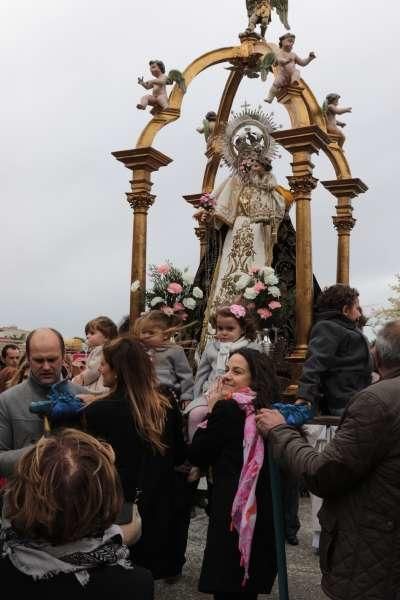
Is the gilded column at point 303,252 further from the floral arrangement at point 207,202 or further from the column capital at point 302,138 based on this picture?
the floral arrangement at point 207,202

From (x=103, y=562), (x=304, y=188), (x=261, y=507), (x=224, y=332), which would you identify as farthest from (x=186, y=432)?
(x=304, y=188)

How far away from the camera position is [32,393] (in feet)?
13.1

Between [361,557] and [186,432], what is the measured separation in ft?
7.83

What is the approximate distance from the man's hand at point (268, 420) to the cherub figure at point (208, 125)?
880cm

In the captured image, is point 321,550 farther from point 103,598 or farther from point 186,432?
point 186,432

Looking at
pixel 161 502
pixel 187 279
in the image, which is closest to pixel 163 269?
pixel 187 279

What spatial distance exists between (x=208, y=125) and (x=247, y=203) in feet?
6.40

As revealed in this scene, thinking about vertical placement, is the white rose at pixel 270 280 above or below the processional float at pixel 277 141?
below

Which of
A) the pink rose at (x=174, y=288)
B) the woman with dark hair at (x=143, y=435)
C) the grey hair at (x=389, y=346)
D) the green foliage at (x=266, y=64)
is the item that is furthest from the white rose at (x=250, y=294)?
the grey hair at (x=389, y=346)

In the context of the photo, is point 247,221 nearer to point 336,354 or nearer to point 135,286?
point 135,286

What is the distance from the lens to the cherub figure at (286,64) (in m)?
9.09

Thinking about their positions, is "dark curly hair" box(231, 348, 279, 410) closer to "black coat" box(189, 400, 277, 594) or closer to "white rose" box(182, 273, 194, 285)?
"black coat" box(189, 400, 277, 594)

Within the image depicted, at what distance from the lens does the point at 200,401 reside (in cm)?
537

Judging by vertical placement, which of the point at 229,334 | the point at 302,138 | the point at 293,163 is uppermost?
the point at 302,138
